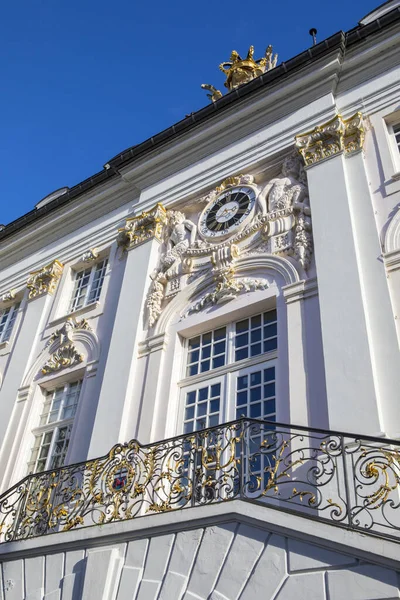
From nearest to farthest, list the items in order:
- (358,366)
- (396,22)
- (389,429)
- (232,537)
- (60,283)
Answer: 1. (232,537)
2. (389,429)
3. (358,366)
4. (396,22)
5. (60,283)

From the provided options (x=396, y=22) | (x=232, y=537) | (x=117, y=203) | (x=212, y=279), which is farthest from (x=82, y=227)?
(x=232, y=537)

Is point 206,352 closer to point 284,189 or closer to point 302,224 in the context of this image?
point 302,224

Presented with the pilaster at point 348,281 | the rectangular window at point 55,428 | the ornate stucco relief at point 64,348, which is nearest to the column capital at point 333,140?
the pilaster at point 348,281

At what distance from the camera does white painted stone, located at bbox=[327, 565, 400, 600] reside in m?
5.16

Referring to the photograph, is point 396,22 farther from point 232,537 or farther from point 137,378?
point 232,537

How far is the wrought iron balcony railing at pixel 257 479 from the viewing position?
20.4 feet

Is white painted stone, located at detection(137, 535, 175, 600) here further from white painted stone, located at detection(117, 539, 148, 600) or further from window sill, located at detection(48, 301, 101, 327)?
window sill, located at detection(48, 301, 101, 327)

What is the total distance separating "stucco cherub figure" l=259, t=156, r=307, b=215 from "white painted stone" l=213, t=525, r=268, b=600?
674cm

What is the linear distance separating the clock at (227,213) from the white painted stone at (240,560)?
6861 mm

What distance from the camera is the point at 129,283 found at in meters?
12.6

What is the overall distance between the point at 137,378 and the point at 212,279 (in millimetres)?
2270

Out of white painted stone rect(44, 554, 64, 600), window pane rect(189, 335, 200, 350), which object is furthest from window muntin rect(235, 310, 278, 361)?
white painted stone rect(44, 554, 64, 600)

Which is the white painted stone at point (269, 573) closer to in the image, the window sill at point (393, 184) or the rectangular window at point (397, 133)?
the window sill at point (393, 184)

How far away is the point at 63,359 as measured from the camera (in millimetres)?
12641
